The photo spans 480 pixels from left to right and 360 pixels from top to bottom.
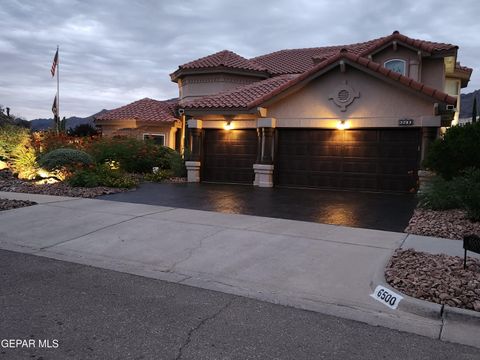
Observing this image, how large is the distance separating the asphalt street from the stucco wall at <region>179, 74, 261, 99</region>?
1950cm

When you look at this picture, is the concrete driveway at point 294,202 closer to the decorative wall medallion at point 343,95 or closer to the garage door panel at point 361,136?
the garage door panel at point 361,136

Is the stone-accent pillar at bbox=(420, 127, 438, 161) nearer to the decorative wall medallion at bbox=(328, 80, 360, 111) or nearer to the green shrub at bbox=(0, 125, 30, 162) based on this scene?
the decorative wall medallion at bbox=(328, 80, 360, 111)

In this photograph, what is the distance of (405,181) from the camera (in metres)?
14.9

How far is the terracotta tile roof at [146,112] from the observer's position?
2510 centimetres

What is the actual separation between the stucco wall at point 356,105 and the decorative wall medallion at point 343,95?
12 cm

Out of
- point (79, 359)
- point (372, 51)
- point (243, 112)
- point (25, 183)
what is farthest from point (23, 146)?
point (79, 359)

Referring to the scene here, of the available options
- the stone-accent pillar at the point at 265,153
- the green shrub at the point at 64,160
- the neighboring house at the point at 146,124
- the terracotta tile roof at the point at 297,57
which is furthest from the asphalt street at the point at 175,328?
the neighboring house at the point at 146,124

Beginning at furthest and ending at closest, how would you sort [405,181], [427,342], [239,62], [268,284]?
[239,62], [405,181], [268,284], [427,342]

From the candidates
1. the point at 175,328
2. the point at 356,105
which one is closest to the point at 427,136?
the point at 356,105

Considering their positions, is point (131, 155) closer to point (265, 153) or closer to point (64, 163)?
point (64, 163)

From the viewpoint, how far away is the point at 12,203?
35.2 feet

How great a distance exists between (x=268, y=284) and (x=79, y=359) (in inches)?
103

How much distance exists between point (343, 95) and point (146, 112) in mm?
14234

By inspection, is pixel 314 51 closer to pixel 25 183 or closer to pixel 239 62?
pixel 239 62
